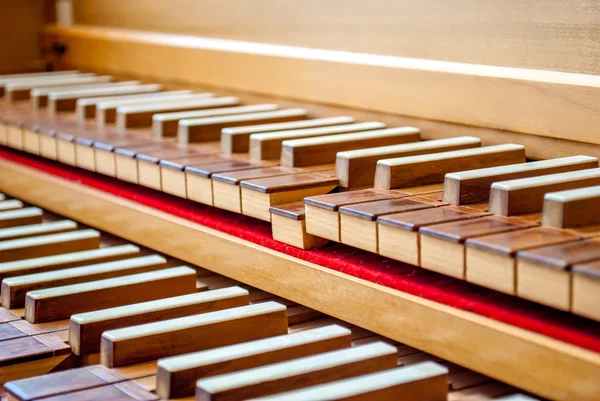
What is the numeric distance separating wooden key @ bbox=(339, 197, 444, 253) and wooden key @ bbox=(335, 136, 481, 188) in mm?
226

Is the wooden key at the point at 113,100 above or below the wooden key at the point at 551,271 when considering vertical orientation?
above

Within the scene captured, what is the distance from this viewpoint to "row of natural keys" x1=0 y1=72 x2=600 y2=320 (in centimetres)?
149

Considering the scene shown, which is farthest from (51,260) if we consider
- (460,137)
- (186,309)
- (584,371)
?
(584,371)

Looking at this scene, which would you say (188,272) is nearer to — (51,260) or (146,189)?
(51,260)

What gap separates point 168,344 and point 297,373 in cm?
29

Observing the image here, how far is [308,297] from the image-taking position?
6.13 feet

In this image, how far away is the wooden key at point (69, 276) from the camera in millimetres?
1915

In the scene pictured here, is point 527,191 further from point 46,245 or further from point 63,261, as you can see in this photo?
point 46,245

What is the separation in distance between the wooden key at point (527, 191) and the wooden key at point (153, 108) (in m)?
1.35

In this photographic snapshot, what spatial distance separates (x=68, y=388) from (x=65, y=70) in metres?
2.87

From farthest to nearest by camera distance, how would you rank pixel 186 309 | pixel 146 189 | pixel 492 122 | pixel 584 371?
pixel 146 189
pixel 492 122
pixel 186 309
pixel 584 371

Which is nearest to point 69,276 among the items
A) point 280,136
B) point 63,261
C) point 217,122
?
point 63,261

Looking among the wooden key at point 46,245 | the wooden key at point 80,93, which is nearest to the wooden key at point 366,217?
the wooden key at point 46,245

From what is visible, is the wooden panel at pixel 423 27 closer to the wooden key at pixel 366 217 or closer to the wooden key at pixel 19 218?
the wooden key at pixel 366 217
